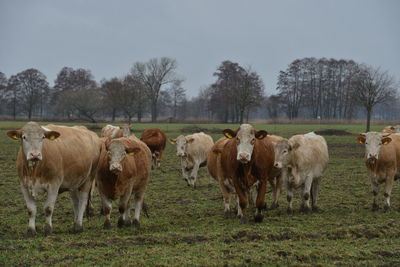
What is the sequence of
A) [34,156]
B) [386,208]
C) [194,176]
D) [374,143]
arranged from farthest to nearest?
[194,176], [374,143], [386,208], [34,156]

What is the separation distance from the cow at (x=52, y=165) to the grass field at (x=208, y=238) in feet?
1.83

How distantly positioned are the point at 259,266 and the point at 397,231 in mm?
3338

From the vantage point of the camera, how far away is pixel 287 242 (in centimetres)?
693

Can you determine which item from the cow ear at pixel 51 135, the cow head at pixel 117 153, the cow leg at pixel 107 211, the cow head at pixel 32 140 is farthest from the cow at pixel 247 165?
the cow head at pixel 32 140

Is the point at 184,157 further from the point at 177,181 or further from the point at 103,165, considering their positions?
the point at 103,165

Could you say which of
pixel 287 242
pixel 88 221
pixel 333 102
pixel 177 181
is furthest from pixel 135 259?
pixel 333 102

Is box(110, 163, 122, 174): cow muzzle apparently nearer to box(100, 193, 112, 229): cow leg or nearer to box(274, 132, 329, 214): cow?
box(100, 193, 112, 229): cow leg

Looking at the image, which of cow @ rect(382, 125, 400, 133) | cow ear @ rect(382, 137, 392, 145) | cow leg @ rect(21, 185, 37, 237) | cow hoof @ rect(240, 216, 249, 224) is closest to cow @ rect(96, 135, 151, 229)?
cow leg @ rect(21, 185, 37, 237)

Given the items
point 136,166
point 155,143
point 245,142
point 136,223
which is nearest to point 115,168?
point 136,166

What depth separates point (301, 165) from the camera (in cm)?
1029

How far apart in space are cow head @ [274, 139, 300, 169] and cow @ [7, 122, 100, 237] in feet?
13.2

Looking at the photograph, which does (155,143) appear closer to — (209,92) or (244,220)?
(244,220)

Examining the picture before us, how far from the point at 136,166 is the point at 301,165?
13.2ft

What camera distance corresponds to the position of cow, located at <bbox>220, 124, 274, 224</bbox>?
8680mm
